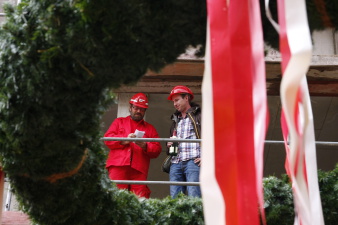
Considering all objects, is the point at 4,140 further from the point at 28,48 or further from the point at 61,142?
the point at 28,48

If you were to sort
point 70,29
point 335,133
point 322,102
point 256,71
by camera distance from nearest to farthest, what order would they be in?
1. point 256,71
2. point 70,29
3. point 322,102
4. point 335,133

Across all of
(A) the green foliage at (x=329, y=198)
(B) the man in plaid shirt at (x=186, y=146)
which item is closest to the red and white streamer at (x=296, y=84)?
(A) the green foliage at (x=329, y=198)

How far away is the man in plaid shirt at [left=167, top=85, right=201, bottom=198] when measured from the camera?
544 cm

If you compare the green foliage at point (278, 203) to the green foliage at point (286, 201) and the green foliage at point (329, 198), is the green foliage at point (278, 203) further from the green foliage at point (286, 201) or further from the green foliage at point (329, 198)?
the green foliage at point (329, 198)

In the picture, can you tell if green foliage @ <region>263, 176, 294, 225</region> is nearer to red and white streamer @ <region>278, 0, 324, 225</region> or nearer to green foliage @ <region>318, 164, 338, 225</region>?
green foliage @ <region>318, 164, 338, 225</region>

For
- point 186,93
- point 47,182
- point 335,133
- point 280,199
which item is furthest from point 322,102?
point 47,182

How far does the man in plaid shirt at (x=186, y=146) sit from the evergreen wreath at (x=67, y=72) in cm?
203

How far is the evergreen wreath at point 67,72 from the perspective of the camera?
262 cm

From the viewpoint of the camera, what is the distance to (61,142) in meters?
3.03

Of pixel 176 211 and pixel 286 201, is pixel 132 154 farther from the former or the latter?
pixel 286 201

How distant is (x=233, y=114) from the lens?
7.58 ft

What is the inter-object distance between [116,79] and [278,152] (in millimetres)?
6497

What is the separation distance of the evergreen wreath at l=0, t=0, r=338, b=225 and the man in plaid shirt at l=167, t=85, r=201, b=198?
203 centimetres

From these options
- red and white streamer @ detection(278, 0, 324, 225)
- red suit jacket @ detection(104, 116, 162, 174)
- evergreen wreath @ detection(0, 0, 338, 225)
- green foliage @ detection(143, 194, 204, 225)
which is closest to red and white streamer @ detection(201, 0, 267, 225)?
red and white streamer @ detection(278, 0, 324, 225)
